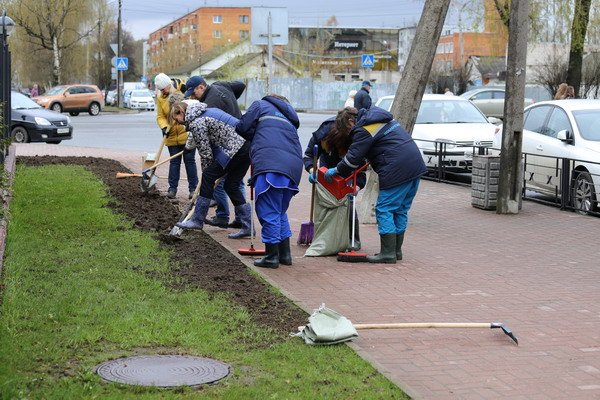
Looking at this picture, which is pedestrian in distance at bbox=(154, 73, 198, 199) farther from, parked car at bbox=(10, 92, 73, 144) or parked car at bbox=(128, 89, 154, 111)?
parked car at bbox=(128, 89, 154, 111)

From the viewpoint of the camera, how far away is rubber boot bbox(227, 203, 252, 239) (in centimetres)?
1150

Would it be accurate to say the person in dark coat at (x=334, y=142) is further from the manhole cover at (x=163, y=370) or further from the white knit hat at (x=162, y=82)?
the manhole cover at (x=163, y=370)

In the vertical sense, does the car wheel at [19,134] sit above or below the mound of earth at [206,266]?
above

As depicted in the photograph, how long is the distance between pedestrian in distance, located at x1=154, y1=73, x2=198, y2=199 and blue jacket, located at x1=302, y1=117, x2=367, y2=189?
3.58 meters

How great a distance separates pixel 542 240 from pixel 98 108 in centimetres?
4358

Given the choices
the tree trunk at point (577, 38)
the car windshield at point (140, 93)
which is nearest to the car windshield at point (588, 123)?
the tree trunk at point (577, 38)

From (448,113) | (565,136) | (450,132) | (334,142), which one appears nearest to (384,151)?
(334,142)

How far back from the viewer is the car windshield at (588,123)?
588 inches

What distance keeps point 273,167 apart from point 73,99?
43316 mm

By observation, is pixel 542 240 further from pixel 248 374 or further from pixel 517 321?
pixel 248 374

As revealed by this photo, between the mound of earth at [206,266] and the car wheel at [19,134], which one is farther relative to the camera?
the car wheel at [19,134]

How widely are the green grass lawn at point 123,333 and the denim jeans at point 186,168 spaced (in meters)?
3.68

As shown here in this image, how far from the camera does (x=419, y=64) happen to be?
550 inches

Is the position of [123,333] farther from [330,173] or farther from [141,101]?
[141,101]
